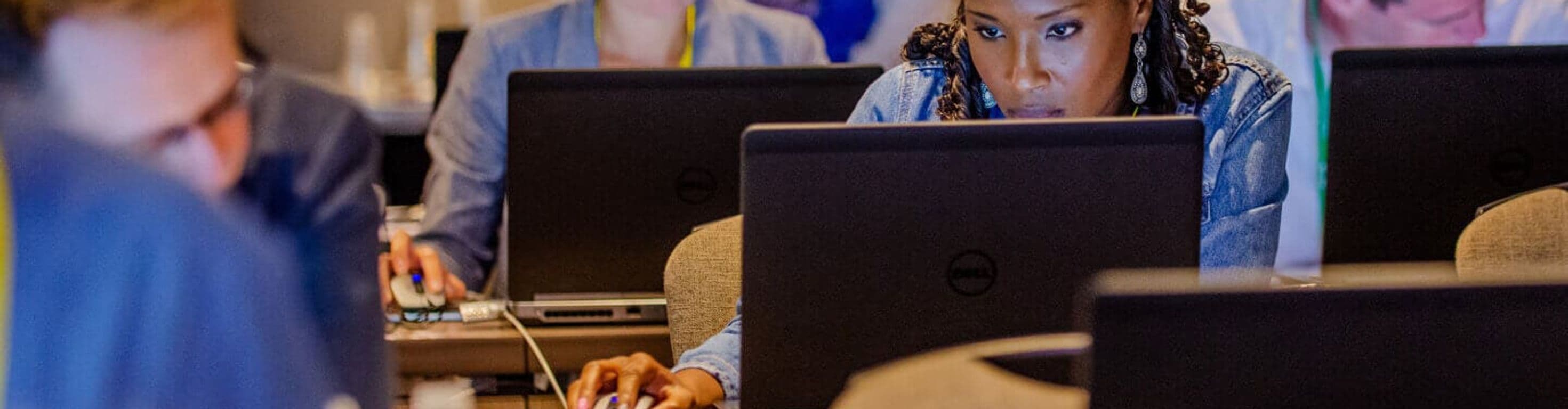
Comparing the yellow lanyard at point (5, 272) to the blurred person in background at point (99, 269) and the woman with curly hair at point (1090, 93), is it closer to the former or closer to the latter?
the blurred person in background at point (99, 269)

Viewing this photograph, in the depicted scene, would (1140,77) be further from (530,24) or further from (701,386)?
(530,24)

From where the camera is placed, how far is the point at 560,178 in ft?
7.03

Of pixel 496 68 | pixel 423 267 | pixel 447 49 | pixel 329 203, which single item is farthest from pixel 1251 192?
pixel 496 68

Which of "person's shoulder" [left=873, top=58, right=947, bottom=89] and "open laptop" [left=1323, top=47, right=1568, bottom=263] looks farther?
"open laptop" [left=1323, top=47, right=1568, bottom=263]

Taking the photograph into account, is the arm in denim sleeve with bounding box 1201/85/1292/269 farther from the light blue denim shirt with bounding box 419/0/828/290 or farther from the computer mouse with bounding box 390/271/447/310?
the computer mouse with bounding box 390/271/447/310

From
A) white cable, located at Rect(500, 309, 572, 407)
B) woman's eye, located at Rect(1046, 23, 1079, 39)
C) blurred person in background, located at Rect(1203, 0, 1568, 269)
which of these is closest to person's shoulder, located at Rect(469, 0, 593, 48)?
white cable, located at Rect(500, 309, 572, 407)

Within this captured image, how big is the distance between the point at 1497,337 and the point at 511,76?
1.44 metres

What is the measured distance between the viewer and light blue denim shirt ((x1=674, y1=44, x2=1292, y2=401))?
1.88 meters

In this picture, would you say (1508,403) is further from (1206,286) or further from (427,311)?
(427,311)

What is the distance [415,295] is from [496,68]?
A: 132 cm

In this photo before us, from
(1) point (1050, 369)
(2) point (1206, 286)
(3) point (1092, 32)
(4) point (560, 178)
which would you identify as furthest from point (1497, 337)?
(4) point (560, 178)

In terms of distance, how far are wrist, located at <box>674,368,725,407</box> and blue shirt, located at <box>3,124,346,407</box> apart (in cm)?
111

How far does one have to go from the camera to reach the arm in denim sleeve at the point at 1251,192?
1.87 meters

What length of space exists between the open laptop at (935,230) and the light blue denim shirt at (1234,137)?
0.43 meters
